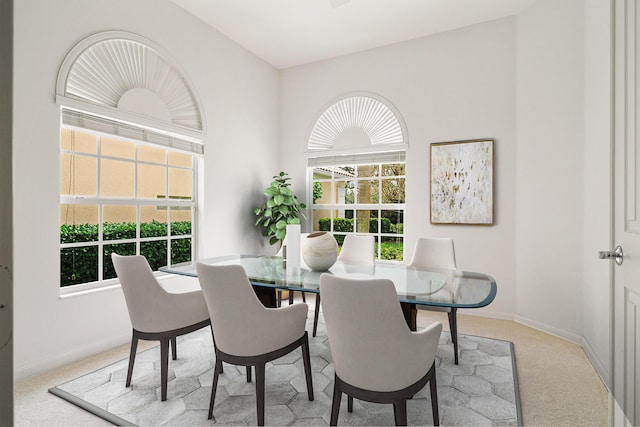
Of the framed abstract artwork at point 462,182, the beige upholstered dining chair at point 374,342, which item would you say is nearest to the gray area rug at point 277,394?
the beige upholstered dining chair at point 374,342

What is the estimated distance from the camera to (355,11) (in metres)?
3.79

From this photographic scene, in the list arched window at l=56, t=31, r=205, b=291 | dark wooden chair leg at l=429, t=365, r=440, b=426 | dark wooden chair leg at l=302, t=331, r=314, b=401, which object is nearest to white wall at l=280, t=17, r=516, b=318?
arched window at l=56, t=31, r=205, b=291

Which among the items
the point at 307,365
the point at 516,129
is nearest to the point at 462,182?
the point at 516,129

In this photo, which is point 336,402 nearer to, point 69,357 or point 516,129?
point 69,357

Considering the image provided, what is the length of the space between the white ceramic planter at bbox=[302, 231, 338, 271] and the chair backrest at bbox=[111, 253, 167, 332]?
3.22 feet

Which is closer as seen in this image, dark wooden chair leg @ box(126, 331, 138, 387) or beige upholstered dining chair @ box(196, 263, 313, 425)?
beige upholstered dining chair @ box(196, 263, 313, 425)

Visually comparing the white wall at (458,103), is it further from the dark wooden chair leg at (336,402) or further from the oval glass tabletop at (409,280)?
the dark wooden chair leg at (336,402)

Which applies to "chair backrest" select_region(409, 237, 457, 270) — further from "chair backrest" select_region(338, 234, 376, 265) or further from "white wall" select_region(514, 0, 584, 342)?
"white wall" select_region(514, 0, 584, 342)

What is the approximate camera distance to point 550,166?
3.50m

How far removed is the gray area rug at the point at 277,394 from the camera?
196 centimetres

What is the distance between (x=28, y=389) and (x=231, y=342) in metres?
1.57

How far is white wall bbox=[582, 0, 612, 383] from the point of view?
2.56 meters

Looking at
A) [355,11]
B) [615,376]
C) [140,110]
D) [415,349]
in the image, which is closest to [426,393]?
[415,349]

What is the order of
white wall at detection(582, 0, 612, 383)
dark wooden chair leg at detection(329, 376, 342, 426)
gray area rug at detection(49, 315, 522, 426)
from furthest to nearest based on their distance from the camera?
white wall at detection(582, 0, 612, 383) < gray area rug at detection(49, 315, 522, 426) < dark wooden chair leg at detection(329, 376, 342, 426)
